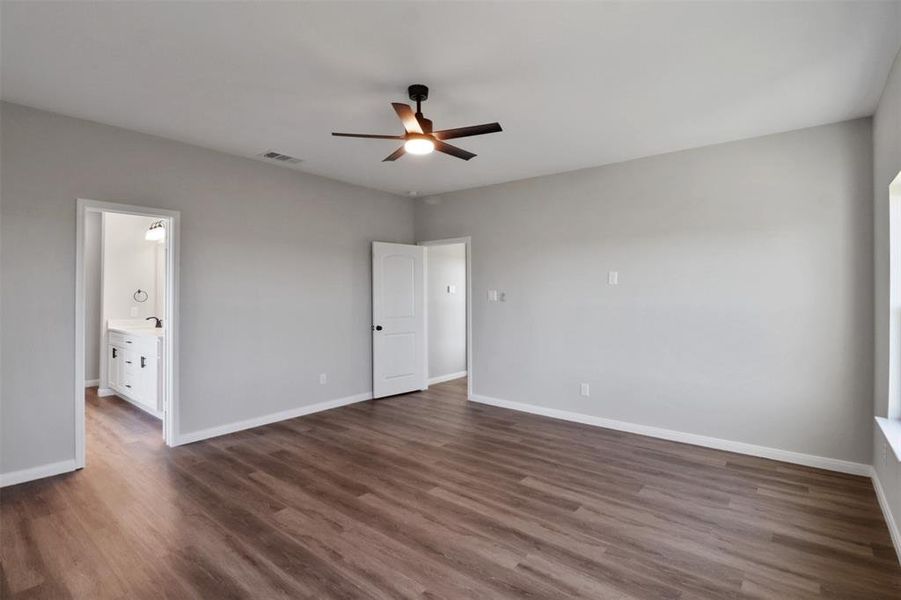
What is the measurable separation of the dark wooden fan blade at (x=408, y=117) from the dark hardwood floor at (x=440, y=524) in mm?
2463

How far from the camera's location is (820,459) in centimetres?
354

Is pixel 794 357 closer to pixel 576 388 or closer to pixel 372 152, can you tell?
pixel 576 388

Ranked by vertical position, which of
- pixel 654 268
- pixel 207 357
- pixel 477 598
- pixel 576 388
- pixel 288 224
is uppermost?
pixel 288 224

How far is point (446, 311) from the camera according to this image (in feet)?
23.7

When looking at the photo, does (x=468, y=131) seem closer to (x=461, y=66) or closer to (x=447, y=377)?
(x=461, y=66)

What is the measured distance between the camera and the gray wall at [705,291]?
346 cm

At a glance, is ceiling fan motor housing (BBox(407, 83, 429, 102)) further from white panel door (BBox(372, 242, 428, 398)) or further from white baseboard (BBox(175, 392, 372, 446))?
white baseboard (BBox(175, 392, 372, 446))

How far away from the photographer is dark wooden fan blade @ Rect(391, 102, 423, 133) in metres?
2.68

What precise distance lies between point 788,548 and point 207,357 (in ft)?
15.3

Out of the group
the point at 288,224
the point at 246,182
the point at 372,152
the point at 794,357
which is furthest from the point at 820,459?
the point at 246,182

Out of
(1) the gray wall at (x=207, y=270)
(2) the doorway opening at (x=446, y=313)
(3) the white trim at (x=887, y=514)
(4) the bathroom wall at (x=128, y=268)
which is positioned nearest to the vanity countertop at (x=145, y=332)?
(4) the bathroom wall at (x=128, y=268)

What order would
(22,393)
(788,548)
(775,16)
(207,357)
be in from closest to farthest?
(775,16) < (788,548) < (22,393) < (207,357)

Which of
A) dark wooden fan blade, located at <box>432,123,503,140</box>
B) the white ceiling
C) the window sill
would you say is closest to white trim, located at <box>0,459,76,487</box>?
the white ceiling

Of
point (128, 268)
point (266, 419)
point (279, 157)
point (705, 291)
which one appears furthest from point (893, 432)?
point (128, 268)
